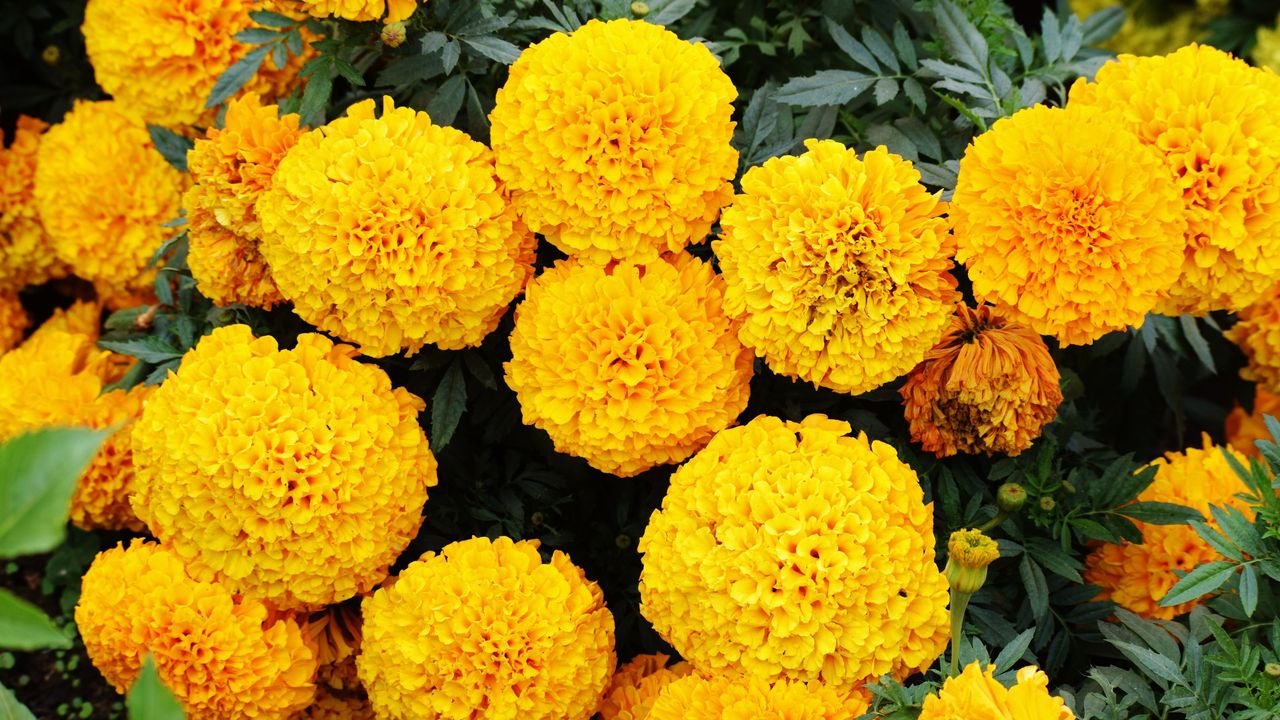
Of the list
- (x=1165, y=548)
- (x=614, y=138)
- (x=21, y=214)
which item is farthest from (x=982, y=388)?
(x=21, y=214)

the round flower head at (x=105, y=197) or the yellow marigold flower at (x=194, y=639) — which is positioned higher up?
the round flower head at (x=105, y=197)

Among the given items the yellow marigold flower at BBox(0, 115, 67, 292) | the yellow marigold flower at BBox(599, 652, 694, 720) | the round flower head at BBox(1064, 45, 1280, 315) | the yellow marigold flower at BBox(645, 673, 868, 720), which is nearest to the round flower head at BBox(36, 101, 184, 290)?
the yellow marigold flower at BBox(0, 115, 67, 292)

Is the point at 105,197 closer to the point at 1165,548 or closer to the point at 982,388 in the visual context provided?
the point at 982,388

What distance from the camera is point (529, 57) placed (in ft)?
6.79

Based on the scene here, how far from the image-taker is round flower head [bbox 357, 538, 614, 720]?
2.01 meters

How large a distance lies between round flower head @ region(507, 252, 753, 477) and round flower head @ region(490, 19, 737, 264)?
7 centimetres

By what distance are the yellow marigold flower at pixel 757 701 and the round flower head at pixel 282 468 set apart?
24.7 inches

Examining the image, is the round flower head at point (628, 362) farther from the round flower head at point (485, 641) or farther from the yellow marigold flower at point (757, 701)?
the yellow marigold flower at point (757, 701)

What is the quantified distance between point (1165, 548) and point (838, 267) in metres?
0.95

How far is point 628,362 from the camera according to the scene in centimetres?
201

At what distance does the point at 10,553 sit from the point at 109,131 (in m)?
2.43

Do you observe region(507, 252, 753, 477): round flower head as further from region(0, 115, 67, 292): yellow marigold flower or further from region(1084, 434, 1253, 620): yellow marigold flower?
region(0, 115, 67, 292): yellow marigold flower

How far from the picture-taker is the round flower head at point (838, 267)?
1923 millimetres

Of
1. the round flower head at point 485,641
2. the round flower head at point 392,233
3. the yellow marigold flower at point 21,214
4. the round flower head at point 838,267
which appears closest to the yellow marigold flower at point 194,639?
the round flower head at point 485,641
